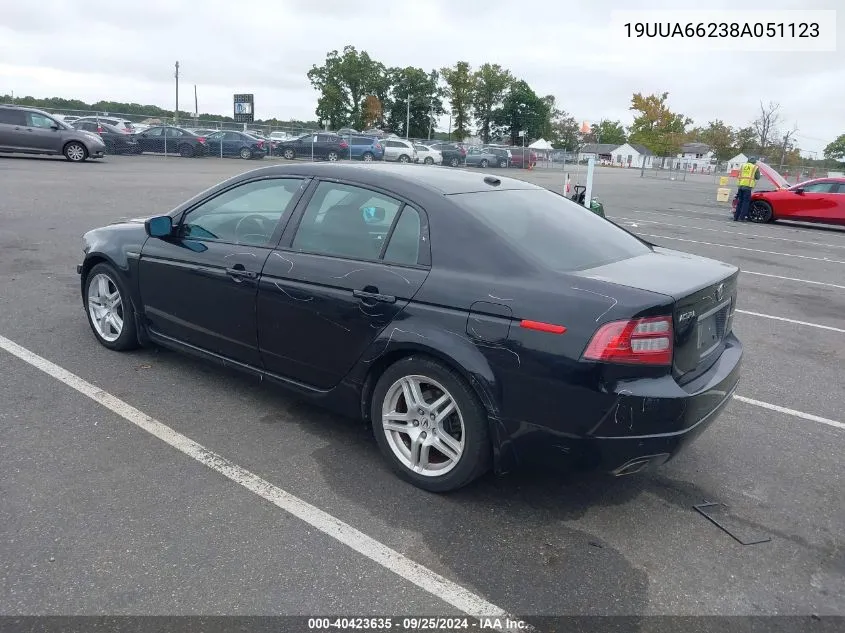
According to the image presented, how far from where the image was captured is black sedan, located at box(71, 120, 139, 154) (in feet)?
102

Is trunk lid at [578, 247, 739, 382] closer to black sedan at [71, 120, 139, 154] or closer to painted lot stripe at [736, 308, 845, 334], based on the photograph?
painted lot stripe at [736, 308, 845, 334]

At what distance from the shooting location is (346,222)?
3822mm

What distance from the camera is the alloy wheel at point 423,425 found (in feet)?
11.0

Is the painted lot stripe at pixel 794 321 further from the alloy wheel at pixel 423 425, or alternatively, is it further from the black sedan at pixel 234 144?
the black sedan at pixel 234 144

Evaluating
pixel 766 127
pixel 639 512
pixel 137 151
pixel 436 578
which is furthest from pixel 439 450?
pixel 766 127

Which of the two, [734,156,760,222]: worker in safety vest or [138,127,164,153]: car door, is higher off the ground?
[138,127,164,153]: car door

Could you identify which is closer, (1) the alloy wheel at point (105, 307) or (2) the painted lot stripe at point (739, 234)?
(1) the alloy wheel at point (105, 307)

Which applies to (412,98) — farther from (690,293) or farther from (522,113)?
(690,293)

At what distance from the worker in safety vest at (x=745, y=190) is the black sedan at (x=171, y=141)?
82.4ft

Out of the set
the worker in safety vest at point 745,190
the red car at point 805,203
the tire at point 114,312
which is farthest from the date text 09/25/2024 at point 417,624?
the worker in safety vest at point 745,190

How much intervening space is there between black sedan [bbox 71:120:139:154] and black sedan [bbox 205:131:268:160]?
394cm

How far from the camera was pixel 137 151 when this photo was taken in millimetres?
32469

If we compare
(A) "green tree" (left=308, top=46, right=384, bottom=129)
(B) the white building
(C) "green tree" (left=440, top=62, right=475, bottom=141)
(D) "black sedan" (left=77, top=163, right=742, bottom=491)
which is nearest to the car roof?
(D) "black sedan" (left=77, top=163, right=742, bottom=491)

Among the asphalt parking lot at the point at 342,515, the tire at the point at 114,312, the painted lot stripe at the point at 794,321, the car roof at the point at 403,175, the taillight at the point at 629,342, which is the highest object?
the car roof at the point at 403,175
